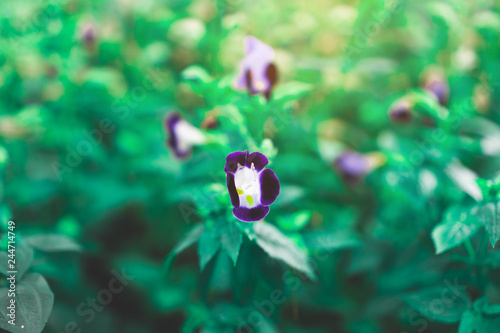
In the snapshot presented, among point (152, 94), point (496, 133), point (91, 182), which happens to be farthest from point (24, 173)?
point (496, 133)

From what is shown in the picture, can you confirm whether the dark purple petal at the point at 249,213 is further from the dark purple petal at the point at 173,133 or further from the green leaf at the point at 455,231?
the dark purple petal at the point at 173,133

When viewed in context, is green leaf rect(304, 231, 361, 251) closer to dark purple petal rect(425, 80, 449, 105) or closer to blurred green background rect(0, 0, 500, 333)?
blurred green background rect(0, 0, 500, 333)

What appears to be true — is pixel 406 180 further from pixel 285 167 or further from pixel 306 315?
pixel 306 315

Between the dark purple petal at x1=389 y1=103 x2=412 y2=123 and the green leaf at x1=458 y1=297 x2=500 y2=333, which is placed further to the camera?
the dark purple petal at x1=389 y1=103 x2=412 y2=123

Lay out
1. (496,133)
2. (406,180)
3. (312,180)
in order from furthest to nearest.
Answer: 1. (312,180)
2. (496,133)
3. (406,180)

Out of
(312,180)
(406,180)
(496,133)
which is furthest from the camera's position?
(312,180)
